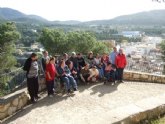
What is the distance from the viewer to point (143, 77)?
12.1 m

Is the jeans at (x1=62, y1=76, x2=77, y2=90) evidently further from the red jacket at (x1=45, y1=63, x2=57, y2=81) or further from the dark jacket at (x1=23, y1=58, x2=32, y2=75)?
the dark jacket at (x1=23, y1=58, x2=32, y2=75)

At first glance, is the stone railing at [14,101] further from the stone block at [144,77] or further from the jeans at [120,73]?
the stone block at [144,77]

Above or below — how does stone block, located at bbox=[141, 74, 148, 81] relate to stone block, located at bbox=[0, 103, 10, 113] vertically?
below

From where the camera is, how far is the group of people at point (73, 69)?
902 centimetres

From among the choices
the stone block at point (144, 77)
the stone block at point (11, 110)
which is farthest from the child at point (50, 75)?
the stone block at point (144, 77)

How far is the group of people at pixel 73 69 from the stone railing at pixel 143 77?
641mm

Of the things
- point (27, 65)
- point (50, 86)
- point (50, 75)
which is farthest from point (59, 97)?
point (27, 65)

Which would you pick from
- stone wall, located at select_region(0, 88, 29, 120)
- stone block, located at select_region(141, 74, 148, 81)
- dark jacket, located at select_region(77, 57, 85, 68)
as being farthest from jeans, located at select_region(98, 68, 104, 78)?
stone wall, located at select_region(0, 88, 29, 120)

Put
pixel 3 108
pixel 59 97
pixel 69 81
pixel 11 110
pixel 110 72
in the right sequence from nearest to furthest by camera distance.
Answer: pixel 3 108, pixel 11 110, pixel 59 97, pixel 69 81, pixel 110 72

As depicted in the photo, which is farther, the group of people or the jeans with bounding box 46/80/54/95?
the jeans with bounding box 46/80/54/95

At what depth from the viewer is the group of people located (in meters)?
9.02

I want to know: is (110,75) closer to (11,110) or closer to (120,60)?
(120,60)

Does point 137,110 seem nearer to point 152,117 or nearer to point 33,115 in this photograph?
point 152,117

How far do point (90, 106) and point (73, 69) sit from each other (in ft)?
7.65
